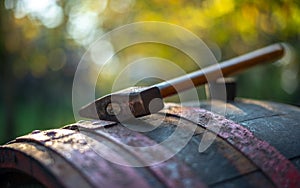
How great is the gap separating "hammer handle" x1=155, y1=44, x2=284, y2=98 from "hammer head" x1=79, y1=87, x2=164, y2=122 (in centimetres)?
24

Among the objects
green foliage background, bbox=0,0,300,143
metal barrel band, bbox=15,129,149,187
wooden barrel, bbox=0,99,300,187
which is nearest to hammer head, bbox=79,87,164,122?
wooden barrel, bbox=0,99,300,187

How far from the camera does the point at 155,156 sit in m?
1.23

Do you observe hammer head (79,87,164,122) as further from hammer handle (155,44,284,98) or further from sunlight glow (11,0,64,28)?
sunlight glow (11,0,64,28)

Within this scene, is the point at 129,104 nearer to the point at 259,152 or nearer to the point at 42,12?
the point at 259,152

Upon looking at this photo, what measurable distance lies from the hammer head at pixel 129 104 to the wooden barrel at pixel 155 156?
0.16 ft

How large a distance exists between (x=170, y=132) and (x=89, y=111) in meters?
0.34

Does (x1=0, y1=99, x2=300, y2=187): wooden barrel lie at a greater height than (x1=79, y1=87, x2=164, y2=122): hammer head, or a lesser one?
lesser

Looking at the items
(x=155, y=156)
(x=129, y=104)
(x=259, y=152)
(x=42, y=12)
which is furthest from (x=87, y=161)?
(x=42, y=12)

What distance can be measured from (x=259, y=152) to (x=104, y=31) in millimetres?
7261

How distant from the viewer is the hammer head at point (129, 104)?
4.73ft

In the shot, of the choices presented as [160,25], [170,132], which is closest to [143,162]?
[170,132]

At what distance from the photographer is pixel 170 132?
1.39 meters

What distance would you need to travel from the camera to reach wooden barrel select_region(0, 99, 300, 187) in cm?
115

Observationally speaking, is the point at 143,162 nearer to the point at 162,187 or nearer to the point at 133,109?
the point at 162,187
